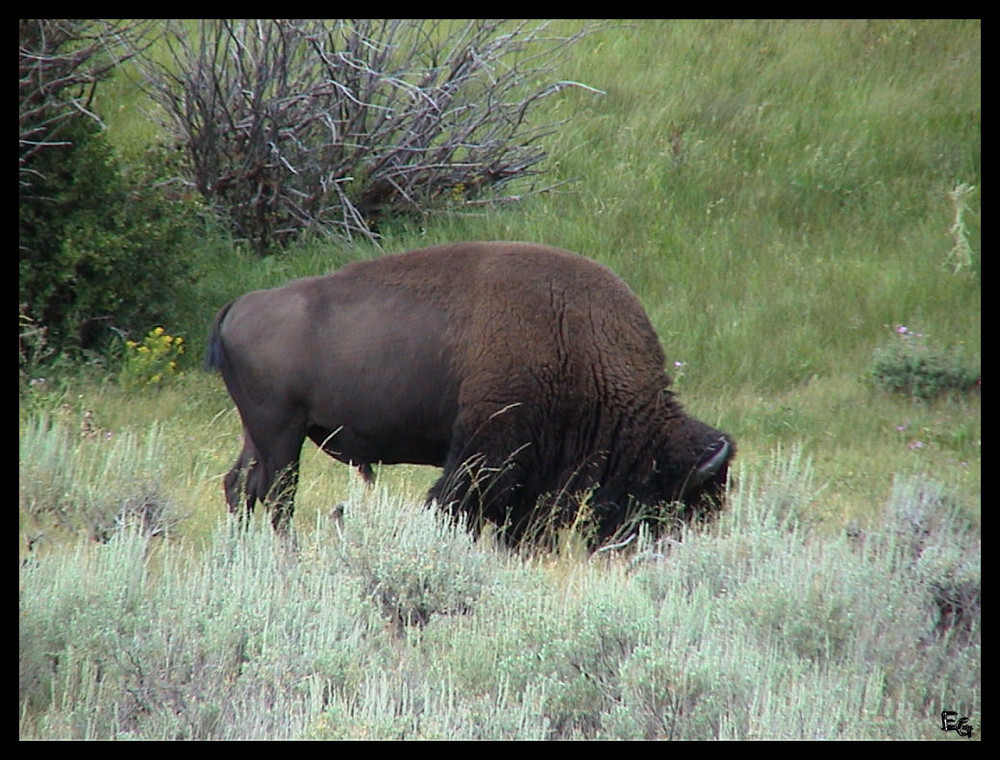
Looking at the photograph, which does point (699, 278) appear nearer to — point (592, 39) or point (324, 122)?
point (324, 122)

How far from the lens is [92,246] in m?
9.62

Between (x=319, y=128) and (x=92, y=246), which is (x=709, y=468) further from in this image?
(x=319, y=128)

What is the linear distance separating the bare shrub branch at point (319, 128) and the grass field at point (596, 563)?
486 mm

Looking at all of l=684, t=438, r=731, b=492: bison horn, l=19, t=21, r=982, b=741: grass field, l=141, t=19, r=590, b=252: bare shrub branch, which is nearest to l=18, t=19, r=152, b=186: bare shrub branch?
l=141, t=19, r=590, b=252: bare shrub branch

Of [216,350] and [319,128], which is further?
[319,128]

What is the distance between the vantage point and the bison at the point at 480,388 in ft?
20.5

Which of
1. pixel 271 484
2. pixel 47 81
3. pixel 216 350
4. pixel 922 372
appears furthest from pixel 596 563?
pixel 47 81

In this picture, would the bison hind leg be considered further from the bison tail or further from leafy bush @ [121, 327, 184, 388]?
leafy bush @ [121, 327, 184, 388]

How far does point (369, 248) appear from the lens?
12.2 meters

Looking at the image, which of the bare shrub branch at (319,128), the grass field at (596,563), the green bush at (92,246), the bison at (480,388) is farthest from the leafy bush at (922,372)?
the green bush at (92,246)

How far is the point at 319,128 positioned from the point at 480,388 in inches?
282

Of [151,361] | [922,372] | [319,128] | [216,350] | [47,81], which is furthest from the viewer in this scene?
[319,128]

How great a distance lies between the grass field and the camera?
13.1 feet

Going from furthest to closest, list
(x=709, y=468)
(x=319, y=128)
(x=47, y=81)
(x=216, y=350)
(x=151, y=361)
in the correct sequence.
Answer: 1. (x=319, y=128)
2. (x=47, y=81)
3. (x=151, y=361)
4. (x=216, y=350)
5. (x=709, y=468)
